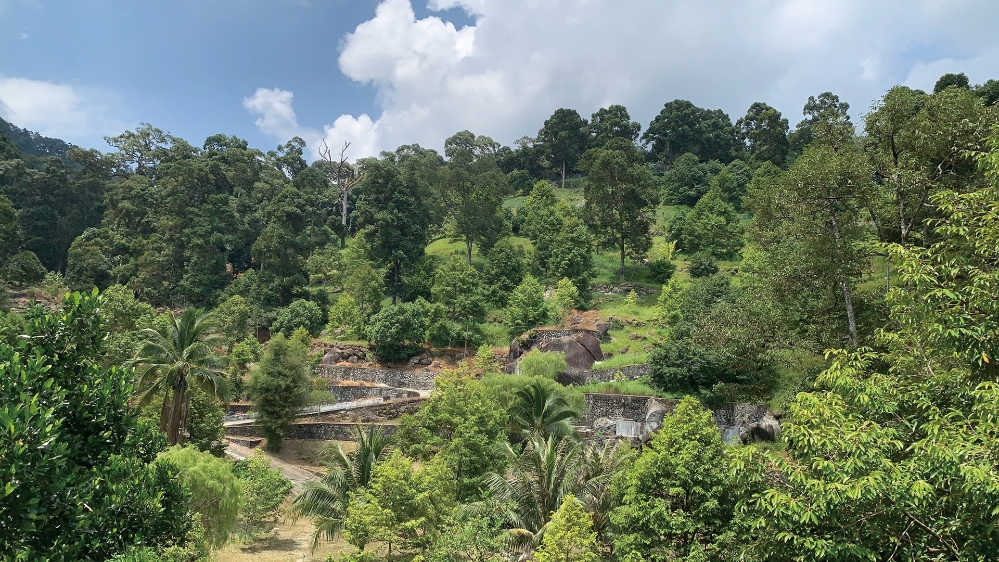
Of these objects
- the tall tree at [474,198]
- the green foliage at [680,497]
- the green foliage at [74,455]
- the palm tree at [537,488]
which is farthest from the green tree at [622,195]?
the green foliage at [74,455]

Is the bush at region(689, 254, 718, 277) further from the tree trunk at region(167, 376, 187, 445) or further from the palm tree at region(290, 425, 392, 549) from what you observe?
the tree trunk at region(167, 376, 187, 445)

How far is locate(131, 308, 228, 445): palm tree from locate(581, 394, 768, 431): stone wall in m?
15.2

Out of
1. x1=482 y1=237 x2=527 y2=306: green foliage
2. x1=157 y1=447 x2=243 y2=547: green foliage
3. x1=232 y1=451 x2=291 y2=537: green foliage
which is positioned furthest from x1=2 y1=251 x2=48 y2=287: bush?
x1=157 y1=447 x2=243 y2=547: green foliage

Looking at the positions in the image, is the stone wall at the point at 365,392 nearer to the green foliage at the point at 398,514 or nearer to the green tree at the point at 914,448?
the green foliage at the point at 398,514

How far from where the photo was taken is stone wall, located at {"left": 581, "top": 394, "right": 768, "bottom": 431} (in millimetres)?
21109

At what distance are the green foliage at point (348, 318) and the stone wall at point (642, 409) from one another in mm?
20514

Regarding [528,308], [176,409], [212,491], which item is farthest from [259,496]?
[528,308]

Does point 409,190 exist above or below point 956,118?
above

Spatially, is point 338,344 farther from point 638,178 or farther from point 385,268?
point 638,178

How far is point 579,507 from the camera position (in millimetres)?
10602

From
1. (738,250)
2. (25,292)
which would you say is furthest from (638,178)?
(25,292)

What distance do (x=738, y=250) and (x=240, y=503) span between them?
43.0 metres

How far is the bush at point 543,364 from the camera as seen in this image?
26547mm

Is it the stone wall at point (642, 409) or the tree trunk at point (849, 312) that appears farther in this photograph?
the stone wall at point (642, 409)
